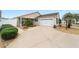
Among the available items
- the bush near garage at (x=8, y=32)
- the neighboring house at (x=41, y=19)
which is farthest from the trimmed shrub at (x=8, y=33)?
the neighboring house at (x=41, y=19)

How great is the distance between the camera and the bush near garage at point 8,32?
7.73 ft

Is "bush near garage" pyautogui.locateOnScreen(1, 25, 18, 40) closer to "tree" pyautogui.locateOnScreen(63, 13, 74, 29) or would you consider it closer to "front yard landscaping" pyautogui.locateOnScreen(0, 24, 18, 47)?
"front yard landscaping" pyautogui.locateOnScreen(0, 24, 18, 47)

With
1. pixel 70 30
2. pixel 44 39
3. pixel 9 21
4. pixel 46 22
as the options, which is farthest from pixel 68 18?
pixel 9 21

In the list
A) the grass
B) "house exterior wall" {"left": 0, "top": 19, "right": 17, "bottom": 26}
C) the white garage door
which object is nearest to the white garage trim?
the white garage door

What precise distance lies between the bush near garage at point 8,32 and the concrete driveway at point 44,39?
0.26ft

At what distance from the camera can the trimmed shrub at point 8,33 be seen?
236cm

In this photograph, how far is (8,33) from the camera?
7.73 ft

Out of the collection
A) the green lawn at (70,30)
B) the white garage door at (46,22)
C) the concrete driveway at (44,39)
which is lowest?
the concrete driveway at (44,39)

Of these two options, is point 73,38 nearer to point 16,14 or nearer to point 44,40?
point 44,40

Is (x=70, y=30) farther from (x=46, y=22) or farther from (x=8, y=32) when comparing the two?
(x=8, y=32)

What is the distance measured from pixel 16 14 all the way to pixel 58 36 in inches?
26.2

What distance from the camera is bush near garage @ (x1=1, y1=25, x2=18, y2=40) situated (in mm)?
2357

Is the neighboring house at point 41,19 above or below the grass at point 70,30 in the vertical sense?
above

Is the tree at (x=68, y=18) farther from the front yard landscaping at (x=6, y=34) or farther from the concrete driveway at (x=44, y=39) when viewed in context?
the front yard landscaping at (x=6, y=34)
